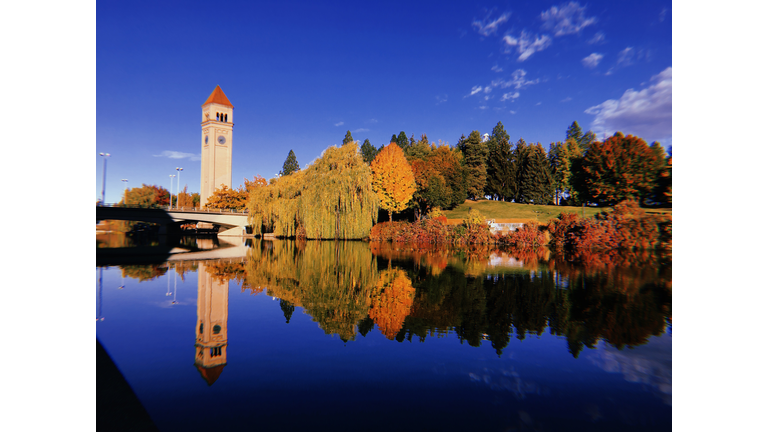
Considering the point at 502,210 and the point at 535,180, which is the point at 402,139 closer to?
the point at 535,180

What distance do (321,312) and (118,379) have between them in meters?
3.55

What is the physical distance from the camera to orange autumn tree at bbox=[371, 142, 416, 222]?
34.6 metres

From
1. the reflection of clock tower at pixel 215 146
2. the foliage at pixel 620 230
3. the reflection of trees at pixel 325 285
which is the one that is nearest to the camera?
the reflection of trees at pixel 325 285

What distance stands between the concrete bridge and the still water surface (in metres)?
33.1

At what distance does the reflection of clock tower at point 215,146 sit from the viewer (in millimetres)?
66562

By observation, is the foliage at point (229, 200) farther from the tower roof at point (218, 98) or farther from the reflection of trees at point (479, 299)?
the reflection of trees at point (479, 299)

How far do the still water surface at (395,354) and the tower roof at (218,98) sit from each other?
7081 cm

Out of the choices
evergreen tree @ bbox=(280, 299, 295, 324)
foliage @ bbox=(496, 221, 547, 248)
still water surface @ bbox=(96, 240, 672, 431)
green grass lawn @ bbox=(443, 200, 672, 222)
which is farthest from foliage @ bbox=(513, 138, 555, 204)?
evergreen tree @ bbox=(280, 299, 295, 324)

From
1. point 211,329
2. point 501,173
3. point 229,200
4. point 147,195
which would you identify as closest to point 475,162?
point 501,173

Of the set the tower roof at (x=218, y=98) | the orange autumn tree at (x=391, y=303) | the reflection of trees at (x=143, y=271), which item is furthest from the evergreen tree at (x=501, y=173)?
the tower roof at (x=218, y=98)

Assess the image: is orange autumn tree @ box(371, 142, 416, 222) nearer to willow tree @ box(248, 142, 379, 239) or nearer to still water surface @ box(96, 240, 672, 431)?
willow tree @ box(248, 142, 379, 239)
